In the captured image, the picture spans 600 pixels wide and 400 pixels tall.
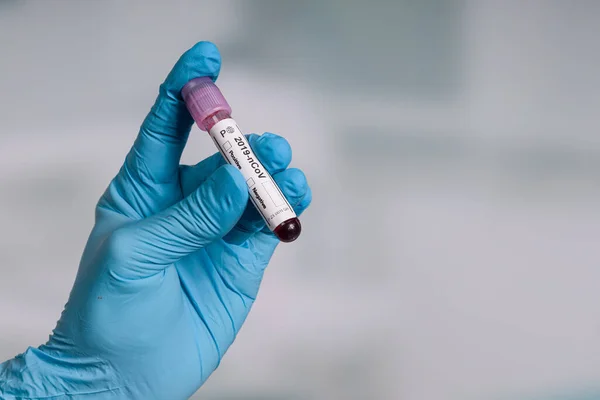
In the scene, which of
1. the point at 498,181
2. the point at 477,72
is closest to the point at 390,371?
the point at 498,181

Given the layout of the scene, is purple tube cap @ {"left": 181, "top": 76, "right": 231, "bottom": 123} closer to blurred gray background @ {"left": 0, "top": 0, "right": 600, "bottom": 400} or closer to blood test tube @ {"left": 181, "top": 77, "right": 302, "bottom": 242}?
blood test tube @ {"left": 181, "top": 77, "right": 302, "bottom": 242}

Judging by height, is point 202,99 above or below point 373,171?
above

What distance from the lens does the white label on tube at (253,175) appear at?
3.08ft

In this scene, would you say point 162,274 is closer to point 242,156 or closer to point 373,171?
point 242,156

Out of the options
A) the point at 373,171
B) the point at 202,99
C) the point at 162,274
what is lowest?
the point at 373,171

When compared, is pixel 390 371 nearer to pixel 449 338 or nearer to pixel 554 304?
pixel 449 338

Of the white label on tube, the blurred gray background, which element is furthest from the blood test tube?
the blurred gray background

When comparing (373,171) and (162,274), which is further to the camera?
(373,171)

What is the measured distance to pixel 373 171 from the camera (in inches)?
69.0

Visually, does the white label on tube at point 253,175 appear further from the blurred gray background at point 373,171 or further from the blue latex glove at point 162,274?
the blurred gray background at point 373,171

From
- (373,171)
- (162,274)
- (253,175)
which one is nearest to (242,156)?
(253,175)

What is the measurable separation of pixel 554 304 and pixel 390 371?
0.52 m

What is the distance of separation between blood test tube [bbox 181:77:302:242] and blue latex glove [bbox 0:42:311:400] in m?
0.02

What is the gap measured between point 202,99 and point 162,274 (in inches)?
11.8
